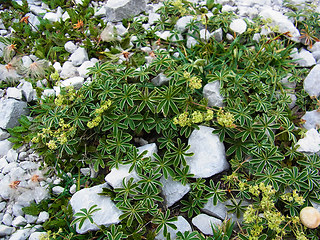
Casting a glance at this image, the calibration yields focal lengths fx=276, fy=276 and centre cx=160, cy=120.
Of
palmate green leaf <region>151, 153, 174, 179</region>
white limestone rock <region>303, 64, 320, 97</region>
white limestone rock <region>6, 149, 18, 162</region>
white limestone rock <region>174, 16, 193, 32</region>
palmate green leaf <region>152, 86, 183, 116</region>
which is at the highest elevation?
white limestone rock <region>174, 16, 193, 32</region>

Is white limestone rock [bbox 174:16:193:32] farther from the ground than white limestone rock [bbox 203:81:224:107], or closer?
farther from the ground

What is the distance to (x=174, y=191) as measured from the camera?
290 cm

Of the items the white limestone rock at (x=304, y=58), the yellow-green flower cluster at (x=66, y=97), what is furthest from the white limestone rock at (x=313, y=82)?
the yellow-green flower cluster at (x=66, y=97)

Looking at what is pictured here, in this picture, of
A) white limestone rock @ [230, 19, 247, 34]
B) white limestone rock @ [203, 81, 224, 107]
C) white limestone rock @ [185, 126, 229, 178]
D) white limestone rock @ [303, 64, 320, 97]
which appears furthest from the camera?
white limestone rock @ [230, 19, 247, 34]

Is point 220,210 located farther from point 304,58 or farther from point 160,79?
point 304,58

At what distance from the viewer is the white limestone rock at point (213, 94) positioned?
3.27 m

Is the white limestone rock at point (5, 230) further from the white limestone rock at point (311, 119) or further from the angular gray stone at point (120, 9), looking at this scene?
the white limestone rock at point (311, 119)

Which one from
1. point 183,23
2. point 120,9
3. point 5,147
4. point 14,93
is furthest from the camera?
point 120,9

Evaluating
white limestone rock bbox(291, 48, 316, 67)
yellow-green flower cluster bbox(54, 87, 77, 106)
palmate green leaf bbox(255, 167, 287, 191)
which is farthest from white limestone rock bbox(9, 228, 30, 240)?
white limestone rock bbox(291, 48, 316, 67)

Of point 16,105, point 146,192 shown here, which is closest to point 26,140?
point 16,105

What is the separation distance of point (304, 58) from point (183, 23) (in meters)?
Result: 1.81

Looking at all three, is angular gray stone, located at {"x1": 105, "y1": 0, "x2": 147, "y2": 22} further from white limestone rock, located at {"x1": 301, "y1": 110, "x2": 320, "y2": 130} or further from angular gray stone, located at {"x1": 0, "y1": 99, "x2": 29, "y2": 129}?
white limestone rock, located at {"x1": 301, "y1": 110, "x2": 320, "y2": 130}

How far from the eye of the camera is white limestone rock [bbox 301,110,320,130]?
3348 mm

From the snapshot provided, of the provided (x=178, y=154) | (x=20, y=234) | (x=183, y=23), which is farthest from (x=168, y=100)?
(x=20, y=234)
